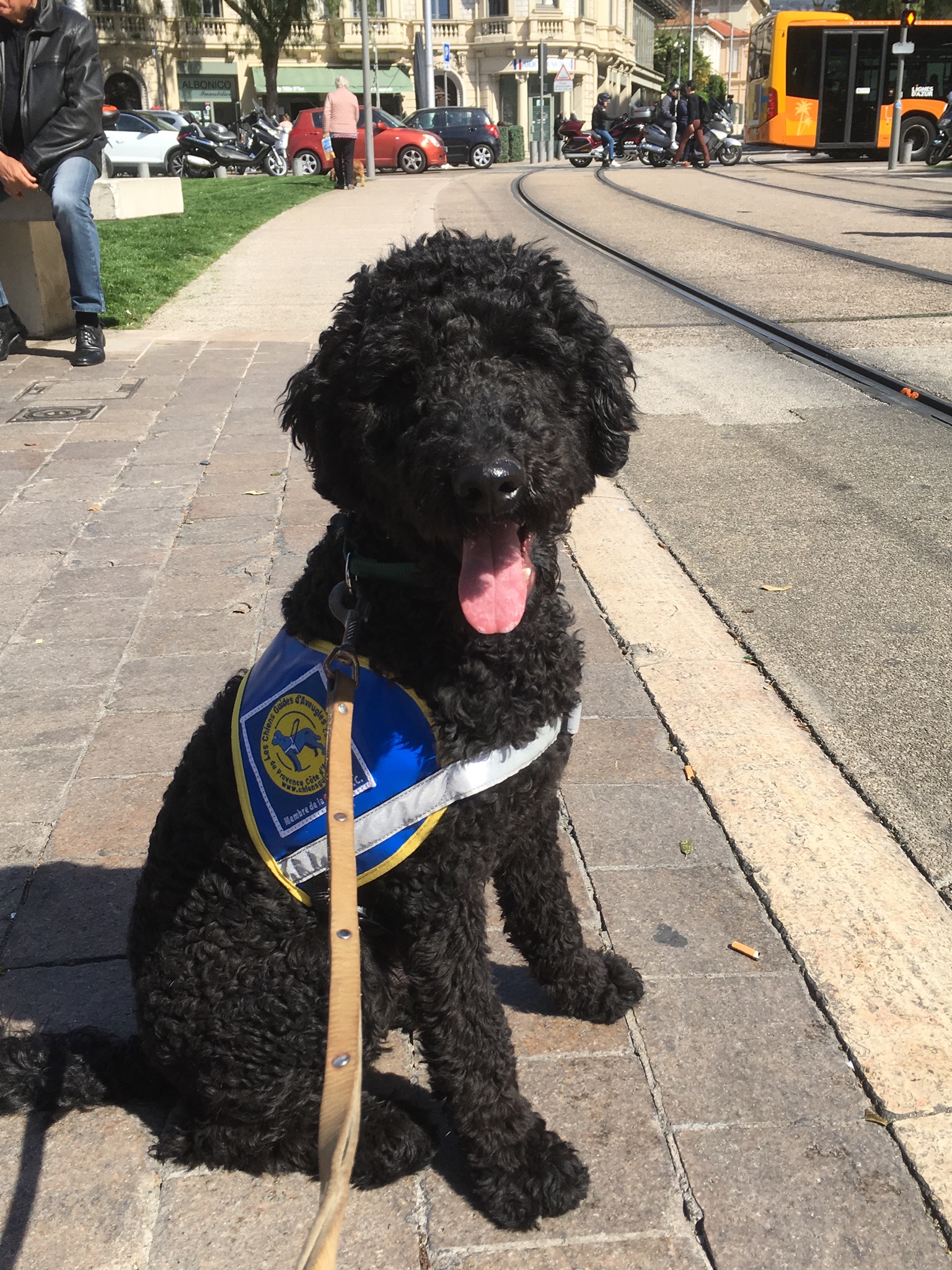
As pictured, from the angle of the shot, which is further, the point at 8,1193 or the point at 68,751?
the point at 68,751

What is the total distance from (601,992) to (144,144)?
113 feet

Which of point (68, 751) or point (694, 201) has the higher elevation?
point (694, 201)

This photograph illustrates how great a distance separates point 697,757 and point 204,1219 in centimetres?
183

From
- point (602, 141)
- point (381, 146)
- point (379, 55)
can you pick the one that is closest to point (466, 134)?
point (602, 141)

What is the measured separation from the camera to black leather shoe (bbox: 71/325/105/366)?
8.22 m

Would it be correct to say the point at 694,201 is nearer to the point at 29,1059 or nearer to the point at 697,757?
the point at 697,757

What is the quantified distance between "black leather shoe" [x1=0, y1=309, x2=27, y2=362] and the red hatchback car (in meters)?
26.7

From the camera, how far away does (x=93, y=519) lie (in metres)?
5.28

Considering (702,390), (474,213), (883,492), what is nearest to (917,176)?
(474,213)

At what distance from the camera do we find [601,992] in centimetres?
230

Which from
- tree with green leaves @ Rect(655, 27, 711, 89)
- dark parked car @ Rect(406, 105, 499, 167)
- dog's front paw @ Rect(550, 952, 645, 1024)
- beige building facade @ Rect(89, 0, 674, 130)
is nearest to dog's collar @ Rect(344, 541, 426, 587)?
dog's front paw @ Rect(550, 952, 645, 1024)

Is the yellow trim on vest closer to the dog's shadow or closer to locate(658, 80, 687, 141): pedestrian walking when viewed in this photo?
the dog's shadow

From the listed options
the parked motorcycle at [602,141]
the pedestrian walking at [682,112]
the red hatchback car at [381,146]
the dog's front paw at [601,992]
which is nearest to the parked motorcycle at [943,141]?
the pedestrian walking at [682,112]

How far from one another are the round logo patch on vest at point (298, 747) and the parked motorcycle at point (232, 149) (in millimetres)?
34115
